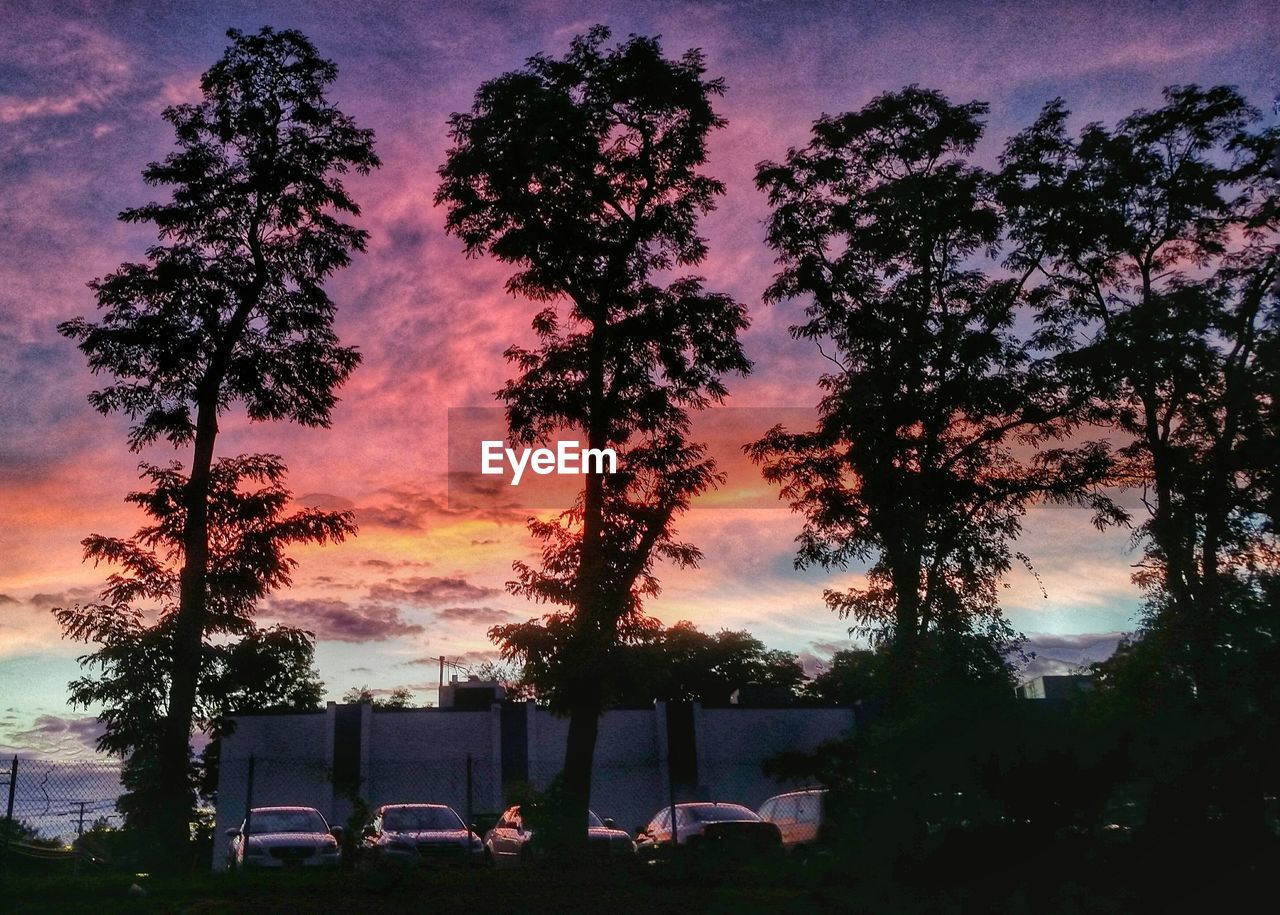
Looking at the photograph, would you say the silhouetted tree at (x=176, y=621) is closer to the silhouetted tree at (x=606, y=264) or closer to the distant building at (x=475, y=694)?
the silhouetted tree at (x=606, y=264)

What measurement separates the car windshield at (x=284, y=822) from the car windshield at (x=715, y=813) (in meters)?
6.84

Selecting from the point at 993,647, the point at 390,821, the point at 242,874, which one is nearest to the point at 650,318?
the point at 993,647

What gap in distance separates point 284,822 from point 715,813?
796 cm

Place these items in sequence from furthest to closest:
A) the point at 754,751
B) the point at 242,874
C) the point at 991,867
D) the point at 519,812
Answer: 1. the point at 754,751
2. the point at 519,812
3. the point at 242,874
4. the point at 991,867

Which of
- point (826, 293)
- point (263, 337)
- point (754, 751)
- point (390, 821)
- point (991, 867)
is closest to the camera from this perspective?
point (991, 867)

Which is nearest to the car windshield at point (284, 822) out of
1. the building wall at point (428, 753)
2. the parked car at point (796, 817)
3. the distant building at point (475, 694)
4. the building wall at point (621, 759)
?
the parked car at point (796, 817)

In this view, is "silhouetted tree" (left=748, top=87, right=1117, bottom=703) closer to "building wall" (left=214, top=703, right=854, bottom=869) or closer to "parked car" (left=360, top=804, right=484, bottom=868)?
"parked car" (left=360, top=804, right=484, bottom=868)

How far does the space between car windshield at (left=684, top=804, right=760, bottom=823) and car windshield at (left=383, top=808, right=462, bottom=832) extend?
4.50 metres

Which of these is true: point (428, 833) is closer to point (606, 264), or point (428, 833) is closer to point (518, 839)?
point (518, 839)

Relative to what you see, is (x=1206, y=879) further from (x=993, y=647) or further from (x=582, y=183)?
(x=582, y=183)

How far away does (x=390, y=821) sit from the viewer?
68.9ft

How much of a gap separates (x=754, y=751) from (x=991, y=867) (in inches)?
1415

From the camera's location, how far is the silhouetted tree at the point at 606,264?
21266 millimetres

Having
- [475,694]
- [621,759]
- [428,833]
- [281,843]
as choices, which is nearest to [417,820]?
[428,833]
